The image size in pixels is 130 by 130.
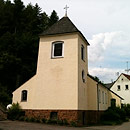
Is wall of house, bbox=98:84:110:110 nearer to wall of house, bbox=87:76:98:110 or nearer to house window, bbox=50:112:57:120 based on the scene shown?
wall of house, bbox=87:76:98:110

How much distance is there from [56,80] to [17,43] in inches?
600

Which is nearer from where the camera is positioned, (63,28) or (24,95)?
(63,28)

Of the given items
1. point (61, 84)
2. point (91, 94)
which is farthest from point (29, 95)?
point (91, 94)

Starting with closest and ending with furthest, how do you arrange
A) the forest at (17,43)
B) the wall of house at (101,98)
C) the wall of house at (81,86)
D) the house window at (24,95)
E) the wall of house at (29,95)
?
the wall of house at (81,86) < the wall of house at (29,95) < the house window at (24,95) < the wall of house at (101,98) < the forest at (17,43)

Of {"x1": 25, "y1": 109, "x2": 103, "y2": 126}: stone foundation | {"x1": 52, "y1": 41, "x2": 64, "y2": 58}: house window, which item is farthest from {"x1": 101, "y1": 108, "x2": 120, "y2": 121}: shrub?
{"x1": 52, "y1": 41, "x2": 64, "y2": 58}: house window

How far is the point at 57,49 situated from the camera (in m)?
20.3

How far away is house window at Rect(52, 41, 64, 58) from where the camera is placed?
20.0 meters

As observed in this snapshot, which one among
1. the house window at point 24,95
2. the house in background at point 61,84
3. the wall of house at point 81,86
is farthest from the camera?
the house window at point 24,95

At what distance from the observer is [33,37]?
34031mm

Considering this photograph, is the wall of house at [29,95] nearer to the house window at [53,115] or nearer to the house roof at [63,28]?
the house window at [53,115]

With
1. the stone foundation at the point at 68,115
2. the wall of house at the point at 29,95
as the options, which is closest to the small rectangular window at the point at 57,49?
the wall of house at the point at 29,95

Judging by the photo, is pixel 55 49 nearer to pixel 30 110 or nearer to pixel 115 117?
pixel 30 110

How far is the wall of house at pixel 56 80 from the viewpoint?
60.2 ft

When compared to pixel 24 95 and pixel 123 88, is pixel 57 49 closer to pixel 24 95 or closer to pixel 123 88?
pixel 24 95
